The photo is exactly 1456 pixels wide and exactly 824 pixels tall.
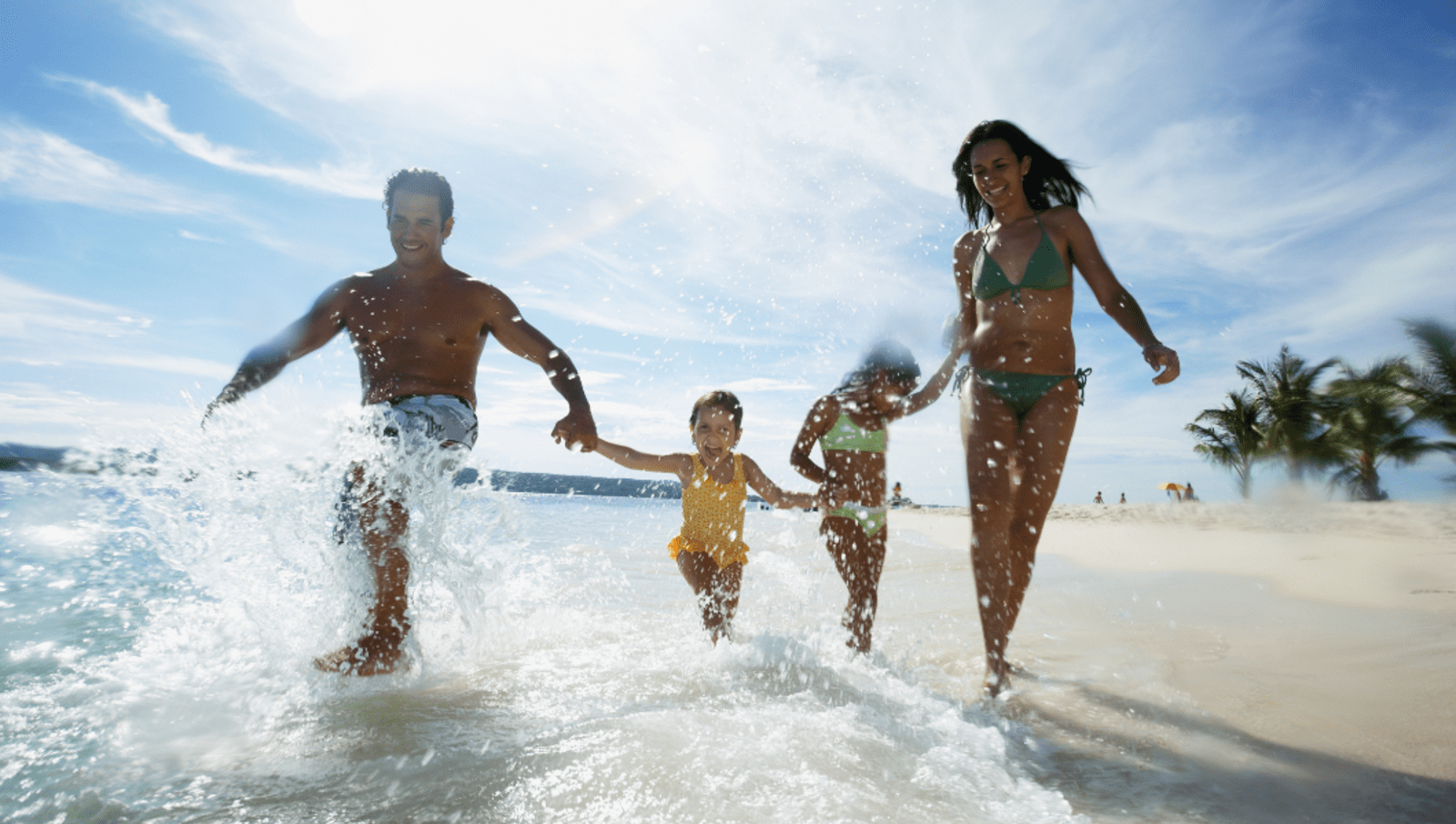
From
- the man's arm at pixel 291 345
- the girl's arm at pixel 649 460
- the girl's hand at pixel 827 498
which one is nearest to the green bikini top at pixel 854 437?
the girl's hand at pixel 827 498

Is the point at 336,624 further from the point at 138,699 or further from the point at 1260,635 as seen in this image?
the point at 1260,635

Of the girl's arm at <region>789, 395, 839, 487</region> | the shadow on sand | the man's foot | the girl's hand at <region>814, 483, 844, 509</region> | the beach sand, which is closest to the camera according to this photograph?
the shadow on sand

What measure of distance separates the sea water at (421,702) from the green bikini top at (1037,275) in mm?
1651

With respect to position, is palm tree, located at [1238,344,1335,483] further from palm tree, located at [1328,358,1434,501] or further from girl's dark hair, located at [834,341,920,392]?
girl's dark hair, located at [834,341,920,392]

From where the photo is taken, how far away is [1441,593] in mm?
4555

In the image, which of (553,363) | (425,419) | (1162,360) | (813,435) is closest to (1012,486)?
(1162,360)

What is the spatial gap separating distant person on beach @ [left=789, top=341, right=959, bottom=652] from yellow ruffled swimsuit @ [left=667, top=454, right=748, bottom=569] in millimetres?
391

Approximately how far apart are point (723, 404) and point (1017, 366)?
1651mm

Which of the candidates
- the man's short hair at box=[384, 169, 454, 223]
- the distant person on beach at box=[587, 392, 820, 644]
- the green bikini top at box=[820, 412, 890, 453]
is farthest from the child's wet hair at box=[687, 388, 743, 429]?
the man's short hair at box=[384, 169, 454, 223]

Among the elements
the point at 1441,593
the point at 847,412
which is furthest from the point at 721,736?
the point at 1441,593

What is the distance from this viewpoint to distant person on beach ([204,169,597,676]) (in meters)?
2.84

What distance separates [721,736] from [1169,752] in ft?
4.01

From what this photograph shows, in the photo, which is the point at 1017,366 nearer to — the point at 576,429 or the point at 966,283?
the point at 966,283

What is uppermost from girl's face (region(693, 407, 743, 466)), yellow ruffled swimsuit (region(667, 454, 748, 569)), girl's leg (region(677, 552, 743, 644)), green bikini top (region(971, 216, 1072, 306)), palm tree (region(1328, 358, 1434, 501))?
palm tree (region(1328, 358, 1434, 501))
